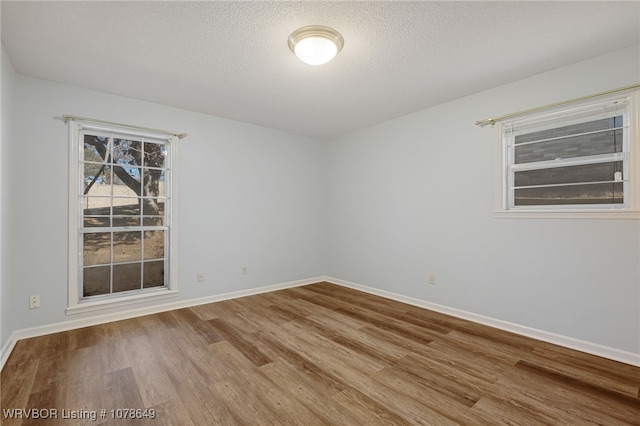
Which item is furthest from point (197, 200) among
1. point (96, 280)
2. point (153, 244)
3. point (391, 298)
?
point (391, 298)

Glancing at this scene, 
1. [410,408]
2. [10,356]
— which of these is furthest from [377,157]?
[10,356]

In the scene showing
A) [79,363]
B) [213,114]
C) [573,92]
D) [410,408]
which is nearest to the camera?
[410,408]

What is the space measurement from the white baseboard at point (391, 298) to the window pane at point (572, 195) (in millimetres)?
1253

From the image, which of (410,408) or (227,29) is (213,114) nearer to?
(227,29)

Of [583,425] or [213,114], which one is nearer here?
[583,425]

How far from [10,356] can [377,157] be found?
451 centimetres

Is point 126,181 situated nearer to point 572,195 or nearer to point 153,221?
point 153,221

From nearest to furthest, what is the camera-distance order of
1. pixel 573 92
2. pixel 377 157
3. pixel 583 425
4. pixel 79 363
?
pixel 583 425 → pixel 79 363 → pixel 573 92 → pixel 377 157

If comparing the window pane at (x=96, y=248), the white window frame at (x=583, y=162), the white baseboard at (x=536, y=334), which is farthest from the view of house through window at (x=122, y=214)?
the white window frame at (x=583, y=162)

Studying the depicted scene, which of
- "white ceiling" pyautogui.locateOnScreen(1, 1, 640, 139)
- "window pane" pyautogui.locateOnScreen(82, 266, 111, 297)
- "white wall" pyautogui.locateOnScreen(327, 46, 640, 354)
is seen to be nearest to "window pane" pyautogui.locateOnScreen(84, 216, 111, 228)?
"window pane" pyautogui.locateOnScreen(82, 266, 111, 297)

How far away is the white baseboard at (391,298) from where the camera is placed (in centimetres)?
241

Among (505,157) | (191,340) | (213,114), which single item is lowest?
(191,340)

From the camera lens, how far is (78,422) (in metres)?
1.65

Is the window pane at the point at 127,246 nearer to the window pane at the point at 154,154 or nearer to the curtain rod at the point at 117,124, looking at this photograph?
Result: the window pane at the point at 154,154
